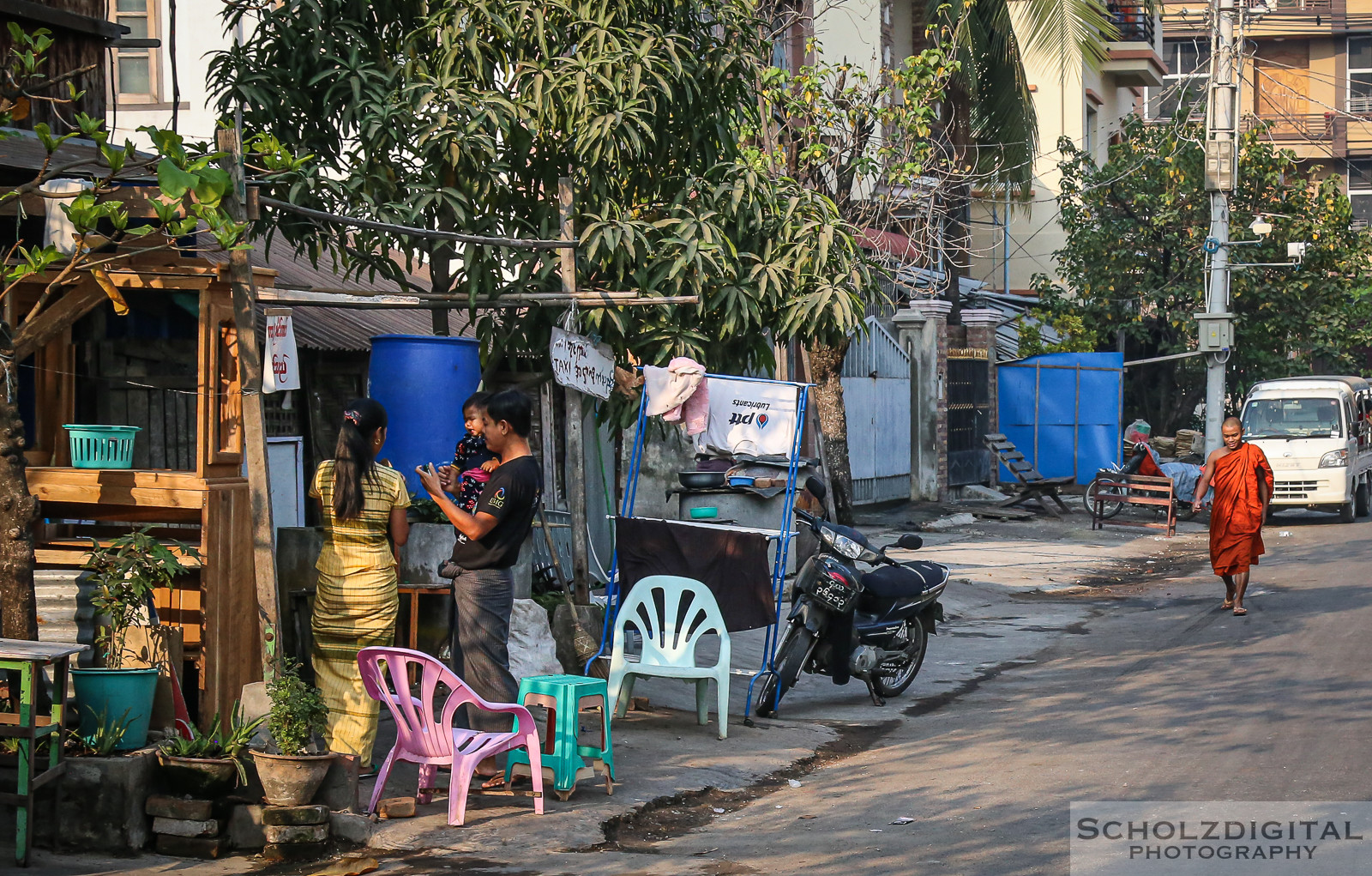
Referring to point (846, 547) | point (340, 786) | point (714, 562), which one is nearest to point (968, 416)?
point (846, 547)

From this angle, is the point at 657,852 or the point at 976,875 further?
the point at 657,852

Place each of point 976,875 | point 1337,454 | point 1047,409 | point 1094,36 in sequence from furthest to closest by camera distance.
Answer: point 1047,409, point 1337,454, point 1094,36, point 976,875

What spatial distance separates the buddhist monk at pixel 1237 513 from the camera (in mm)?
12602

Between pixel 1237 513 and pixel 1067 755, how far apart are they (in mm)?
5994

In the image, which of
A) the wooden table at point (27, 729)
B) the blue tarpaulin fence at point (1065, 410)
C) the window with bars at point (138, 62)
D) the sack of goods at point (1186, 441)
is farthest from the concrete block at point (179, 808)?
the sack of goods at point (1186, 441)

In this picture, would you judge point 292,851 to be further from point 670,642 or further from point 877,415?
point 877,415

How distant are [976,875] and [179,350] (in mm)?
6469

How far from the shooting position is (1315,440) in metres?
21.3

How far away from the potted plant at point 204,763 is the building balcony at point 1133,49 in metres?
32.2

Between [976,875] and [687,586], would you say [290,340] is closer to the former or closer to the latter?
[687,586]

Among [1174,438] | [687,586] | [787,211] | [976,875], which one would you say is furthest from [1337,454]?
[976,875]

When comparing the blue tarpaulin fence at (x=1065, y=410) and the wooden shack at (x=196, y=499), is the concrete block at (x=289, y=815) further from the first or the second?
the blue tarpaulin fence at (x=1065, y=410)

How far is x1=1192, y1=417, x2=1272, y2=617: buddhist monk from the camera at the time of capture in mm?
12602

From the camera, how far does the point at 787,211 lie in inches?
371
